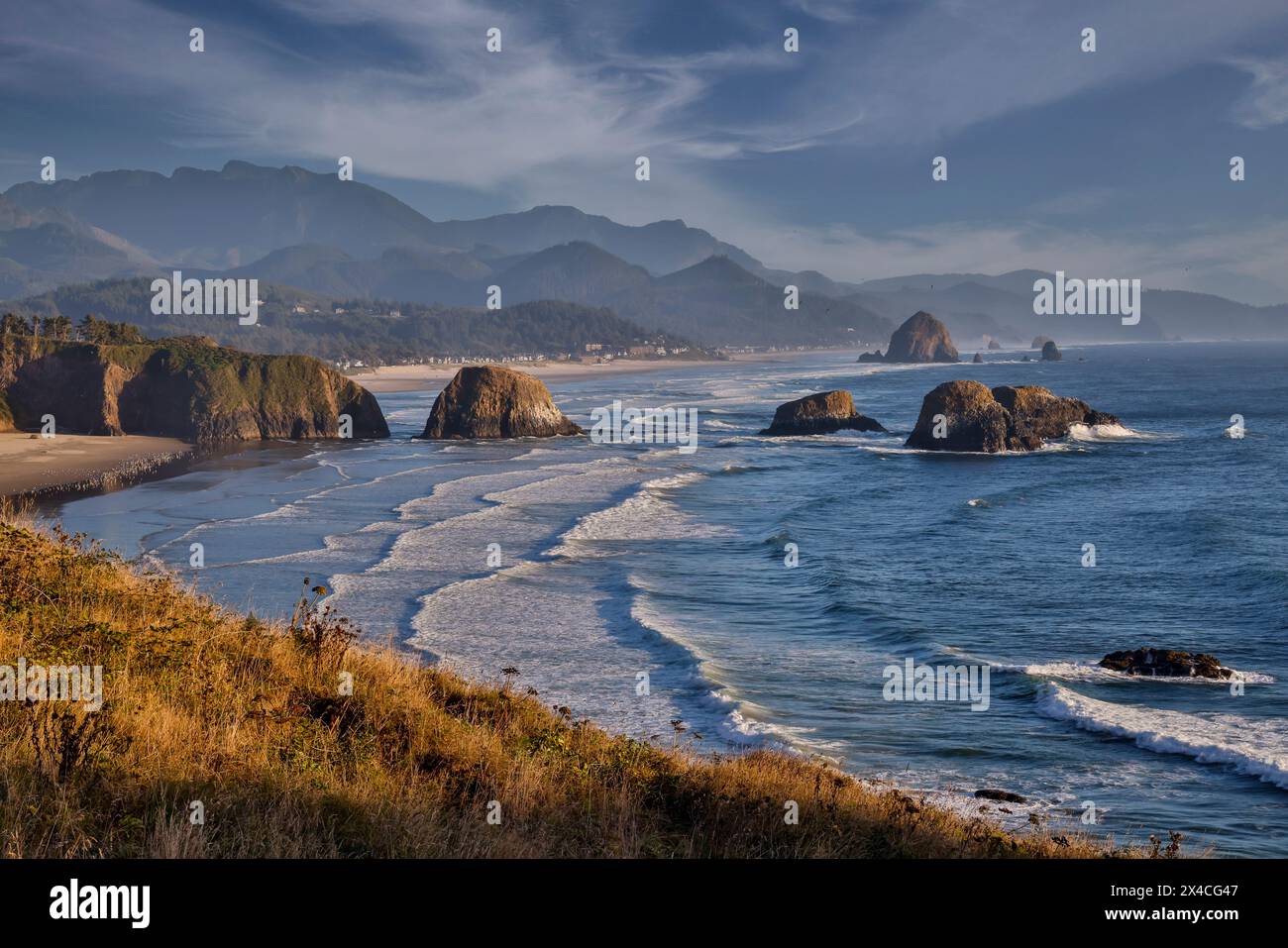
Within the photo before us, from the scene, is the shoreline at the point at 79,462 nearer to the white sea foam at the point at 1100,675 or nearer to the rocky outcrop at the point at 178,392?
the rocky outcrop at the point at 178,392

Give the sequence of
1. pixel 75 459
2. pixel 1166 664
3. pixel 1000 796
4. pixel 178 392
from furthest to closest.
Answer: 1. pixel 178 392
2. pixel 75 459
3. pixel 1166 664
4. pixel 1000 796

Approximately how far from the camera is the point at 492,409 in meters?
75.7

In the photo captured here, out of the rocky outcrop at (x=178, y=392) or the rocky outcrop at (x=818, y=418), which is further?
the rocky outcrop at (x=818, y=418)

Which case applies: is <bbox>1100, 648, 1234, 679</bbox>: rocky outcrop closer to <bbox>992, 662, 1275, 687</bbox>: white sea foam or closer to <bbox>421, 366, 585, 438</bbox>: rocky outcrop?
<bbox>992, 662, 1275, 687</bbox>: white sea foam

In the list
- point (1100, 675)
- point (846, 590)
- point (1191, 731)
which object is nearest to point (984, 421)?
point (846, 590)

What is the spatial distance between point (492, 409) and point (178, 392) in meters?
23.6

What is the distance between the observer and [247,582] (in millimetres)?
26266

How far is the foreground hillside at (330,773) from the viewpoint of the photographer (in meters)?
6.83

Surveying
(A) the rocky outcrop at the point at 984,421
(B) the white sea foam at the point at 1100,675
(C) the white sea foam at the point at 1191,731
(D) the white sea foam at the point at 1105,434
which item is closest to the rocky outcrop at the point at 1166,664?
(B) the white sea foam at the point at 1100,675

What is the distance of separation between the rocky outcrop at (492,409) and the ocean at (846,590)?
1535 centimetres

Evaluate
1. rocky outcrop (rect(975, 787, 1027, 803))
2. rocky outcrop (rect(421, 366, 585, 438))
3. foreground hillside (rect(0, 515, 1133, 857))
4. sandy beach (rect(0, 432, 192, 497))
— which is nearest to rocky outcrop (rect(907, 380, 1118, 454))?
rocky outcrop (rect(421, 366, 585, 438))

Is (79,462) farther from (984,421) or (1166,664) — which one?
(1166,664)
